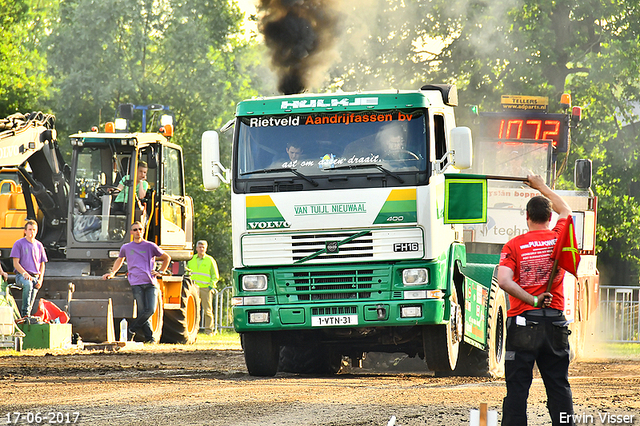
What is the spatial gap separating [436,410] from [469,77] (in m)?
27.3

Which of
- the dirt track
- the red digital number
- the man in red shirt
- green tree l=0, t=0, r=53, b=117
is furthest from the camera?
green tree l=0, t=0, r=53, b=117

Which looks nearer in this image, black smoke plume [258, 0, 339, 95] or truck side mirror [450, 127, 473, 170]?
truck side mirror [450, 127, 473, 170]

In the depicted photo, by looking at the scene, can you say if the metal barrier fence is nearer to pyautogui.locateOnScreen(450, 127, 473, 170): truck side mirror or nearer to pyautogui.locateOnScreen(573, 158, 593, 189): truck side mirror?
pyautogui.locateOnScreen(573, 158, 593, 189): truck side mirror

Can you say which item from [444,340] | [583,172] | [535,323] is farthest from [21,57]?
[535,323]

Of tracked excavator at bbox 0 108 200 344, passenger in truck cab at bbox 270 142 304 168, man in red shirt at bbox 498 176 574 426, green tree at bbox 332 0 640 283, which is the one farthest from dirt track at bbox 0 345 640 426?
green tree at bbox 332 0 640 283

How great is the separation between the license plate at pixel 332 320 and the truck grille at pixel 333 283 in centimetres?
22

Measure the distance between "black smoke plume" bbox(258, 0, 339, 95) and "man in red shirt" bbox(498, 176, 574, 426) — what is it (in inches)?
414

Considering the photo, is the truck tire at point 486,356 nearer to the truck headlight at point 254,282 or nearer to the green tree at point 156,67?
the truck headlight at point 254,282

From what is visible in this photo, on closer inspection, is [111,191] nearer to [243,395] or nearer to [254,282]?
[254,282]

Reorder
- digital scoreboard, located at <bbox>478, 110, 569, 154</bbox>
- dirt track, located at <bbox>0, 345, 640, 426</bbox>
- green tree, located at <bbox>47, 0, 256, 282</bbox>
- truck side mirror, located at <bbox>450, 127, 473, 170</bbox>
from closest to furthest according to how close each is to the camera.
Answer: dirt track, located at <bbox>0, 345, 640, 426</bbox> < truck side mirror, located at <bbox>450, 127, 473, 170</bbox> < digital scoreboard, located at <bbox>478, 110, 569, 154</bbox> < green tree, located at <bbox>47, 0, 256, 282</bbox>

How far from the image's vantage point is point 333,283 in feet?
39.0

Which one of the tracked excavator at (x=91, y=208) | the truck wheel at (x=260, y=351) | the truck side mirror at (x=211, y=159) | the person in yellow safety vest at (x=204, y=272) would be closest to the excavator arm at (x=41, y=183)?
the tracked excavator at (x=91, y=208)

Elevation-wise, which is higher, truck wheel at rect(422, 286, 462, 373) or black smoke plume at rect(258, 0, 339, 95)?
black smoke plume at rect(258, 0, 339, 95)

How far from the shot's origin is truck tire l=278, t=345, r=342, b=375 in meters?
13.9
